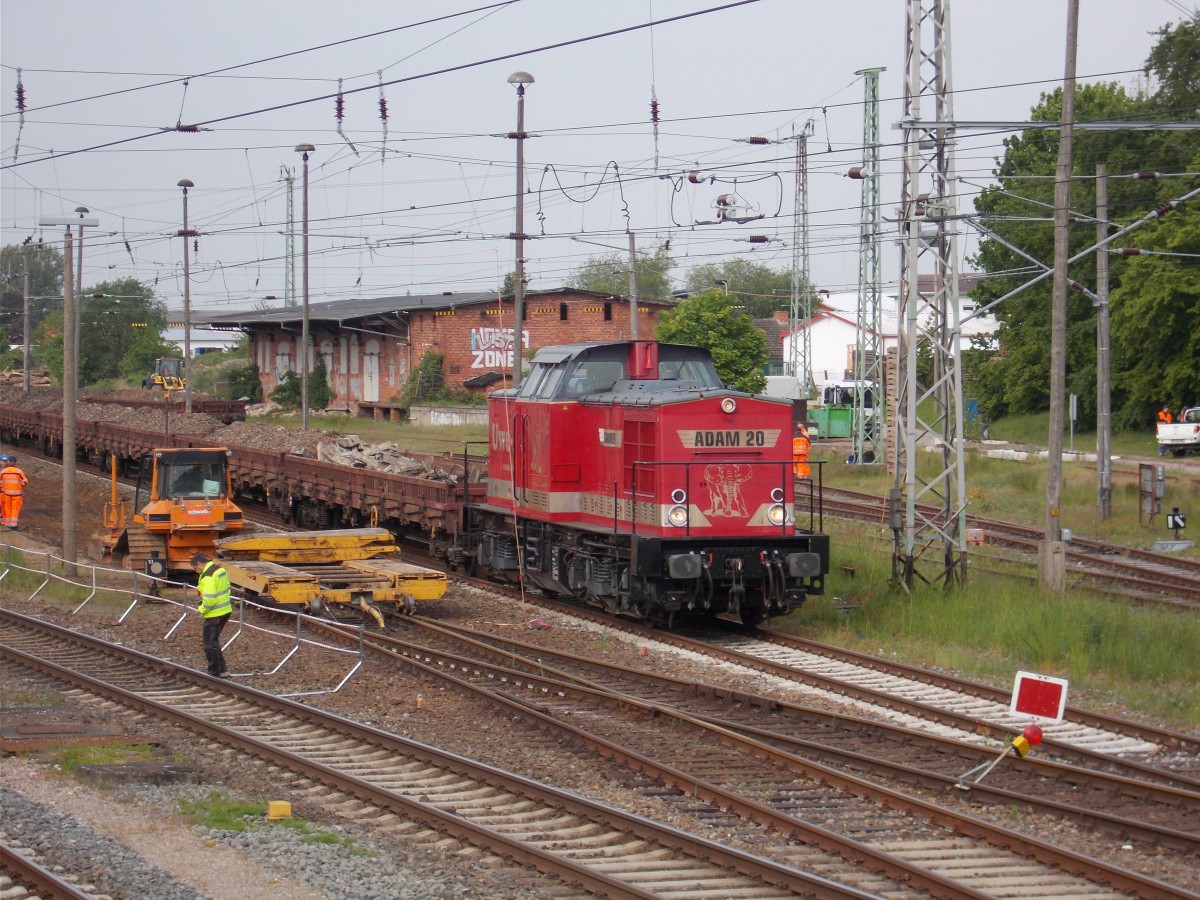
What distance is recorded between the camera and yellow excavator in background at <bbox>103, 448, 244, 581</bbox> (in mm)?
20391

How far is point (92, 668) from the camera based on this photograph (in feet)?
47.5

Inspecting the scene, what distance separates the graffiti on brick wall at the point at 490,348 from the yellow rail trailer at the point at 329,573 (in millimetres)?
33931

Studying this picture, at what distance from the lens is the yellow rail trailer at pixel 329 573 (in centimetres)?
1633

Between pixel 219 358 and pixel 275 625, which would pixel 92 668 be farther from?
pixel 219 358

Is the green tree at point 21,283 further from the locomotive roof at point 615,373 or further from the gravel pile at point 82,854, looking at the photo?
the gravel pile at point 82,854

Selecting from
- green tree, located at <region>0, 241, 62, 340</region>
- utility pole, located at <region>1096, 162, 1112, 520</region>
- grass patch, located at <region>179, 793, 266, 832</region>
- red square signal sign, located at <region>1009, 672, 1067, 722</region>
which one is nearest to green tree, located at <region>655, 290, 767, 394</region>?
utility pole, located at <region>1096, 162, 1112, 520</region>

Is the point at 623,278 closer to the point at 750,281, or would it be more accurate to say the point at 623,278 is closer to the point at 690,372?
the point at 750,281

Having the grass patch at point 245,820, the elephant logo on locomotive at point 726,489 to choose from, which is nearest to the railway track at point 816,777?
the grass patch at point 245,820

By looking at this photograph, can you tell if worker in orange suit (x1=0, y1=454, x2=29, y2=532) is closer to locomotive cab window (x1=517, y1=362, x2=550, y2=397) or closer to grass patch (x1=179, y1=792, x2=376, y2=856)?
locomotive cab window (x1=517, y1=362, x2=550, y2=397)

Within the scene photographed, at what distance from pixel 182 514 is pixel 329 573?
411 centimetres

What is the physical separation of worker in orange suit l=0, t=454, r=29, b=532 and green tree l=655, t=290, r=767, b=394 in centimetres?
2269

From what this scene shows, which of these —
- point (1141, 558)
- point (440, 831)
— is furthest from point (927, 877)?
point (1141, 558)

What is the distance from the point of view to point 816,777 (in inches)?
388

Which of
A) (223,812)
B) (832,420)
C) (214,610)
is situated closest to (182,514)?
(214,610)
